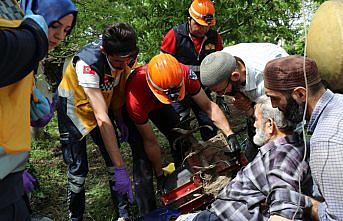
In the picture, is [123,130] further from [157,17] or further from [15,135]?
[15,135]

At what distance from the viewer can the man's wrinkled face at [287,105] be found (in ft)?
6.85

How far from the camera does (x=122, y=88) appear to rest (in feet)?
11.1

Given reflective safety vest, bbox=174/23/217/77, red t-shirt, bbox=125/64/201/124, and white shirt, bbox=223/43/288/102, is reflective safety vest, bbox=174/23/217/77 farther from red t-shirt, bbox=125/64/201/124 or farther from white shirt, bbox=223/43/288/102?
white shirt, bbox=223/43/288/102

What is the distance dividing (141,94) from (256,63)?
2.90 feet

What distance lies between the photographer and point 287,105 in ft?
6.97

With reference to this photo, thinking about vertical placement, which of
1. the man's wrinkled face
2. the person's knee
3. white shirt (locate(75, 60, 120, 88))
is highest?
the man's wrinkled face

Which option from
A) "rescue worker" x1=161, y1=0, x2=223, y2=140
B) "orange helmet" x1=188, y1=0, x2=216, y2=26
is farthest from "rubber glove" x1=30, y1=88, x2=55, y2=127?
"orange helmet" x1=188, y1=0, x2=216, y2=26

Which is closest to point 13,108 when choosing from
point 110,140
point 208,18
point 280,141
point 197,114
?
point 280,141

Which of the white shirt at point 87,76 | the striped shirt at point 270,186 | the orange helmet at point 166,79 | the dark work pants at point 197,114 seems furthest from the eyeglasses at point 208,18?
the striped shirt at point 270,186

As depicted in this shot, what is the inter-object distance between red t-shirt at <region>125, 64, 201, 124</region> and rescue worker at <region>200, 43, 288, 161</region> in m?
0.27


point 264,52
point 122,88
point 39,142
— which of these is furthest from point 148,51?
point 39,142

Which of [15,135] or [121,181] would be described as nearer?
[15,135]

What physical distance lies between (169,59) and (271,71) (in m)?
1.19

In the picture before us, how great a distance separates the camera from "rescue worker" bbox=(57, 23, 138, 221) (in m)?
3.05
